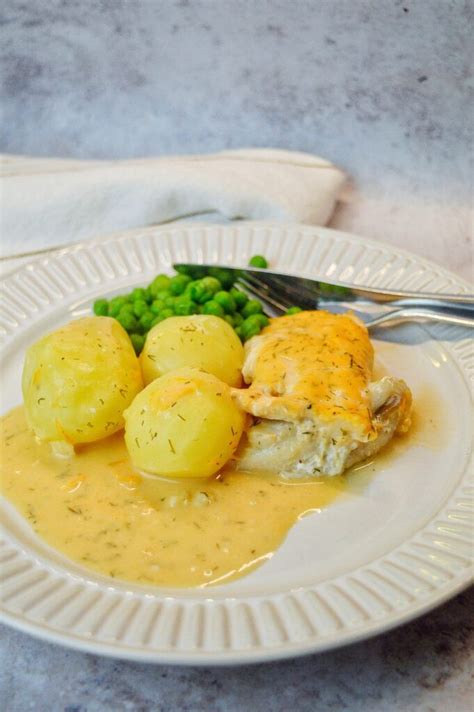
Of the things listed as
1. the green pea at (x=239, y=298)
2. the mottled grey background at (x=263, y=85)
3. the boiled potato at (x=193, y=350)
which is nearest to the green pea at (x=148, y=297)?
the green pea at (x=239, y=298)

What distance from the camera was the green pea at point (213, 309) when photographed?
3.26m

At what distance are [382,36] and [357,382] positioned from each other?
326cm

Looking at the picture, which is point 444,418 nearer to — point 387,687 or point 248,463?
point 248,463

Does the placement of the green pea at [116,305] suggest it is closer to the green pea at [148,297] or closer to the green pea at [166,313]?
the green pea at [148,297]

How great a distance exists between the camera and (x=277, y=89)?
5383 mm

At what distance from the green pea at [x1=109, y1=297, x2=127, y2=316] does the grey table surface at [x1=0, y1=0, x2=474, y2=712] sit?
5.68ft

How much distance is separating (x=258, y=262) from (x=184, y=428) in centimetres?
142

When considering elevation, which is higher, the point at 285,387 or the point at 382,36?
the point at 382,36

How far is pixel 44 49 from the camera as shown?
549cm

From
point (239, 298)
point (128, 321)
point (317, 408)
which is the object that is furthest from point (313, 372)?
point (128, 321)

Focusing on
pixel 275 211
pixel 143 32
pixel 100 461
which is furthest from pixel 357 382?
pixel 143 32

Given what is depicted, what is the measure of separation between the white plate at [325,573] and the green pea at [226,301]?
0.66 meters

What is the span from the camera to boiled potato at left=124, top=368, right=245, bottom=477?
2.54 meters

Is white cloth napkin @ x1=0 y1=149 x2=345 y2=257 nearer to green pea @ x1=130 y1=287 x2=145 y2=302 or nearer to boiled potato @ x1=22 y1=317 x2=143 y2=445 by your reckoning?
green pea @ x1=130 y1=287 x2=145 y2=302
